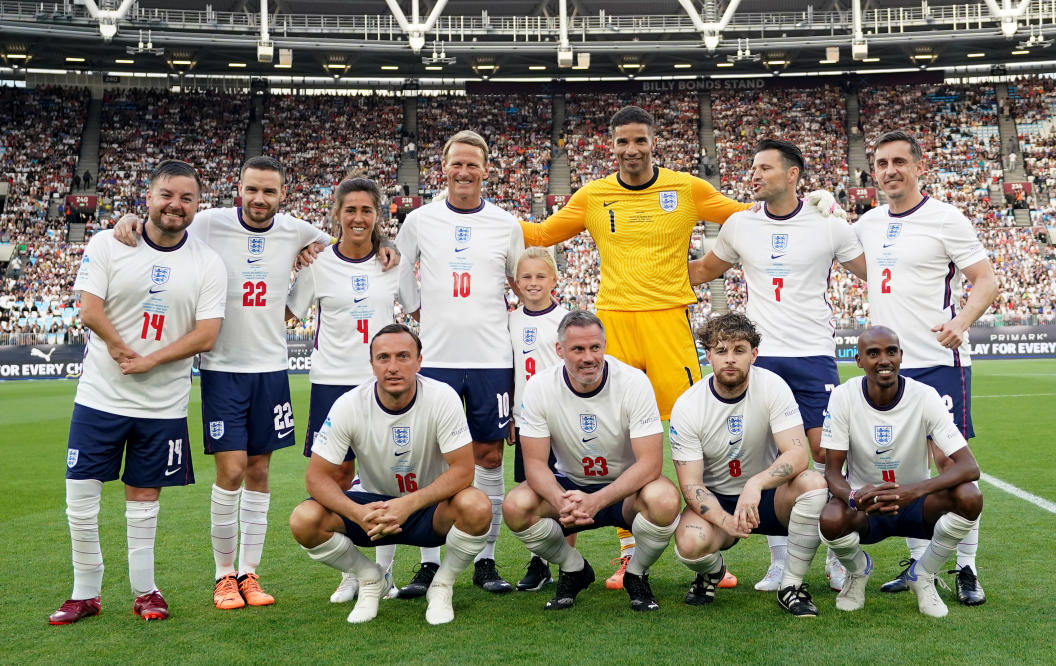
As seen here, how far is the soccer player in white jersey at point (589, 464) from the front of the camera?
4.66 meters

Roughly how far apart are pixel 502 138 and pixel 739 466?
35.3m

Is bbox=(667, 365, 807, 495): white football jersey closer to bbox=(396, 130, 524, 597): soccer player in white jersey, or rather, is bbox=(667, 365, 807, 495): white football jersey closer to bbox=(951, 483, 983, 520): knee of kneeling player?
bbox=(951, 483, 983, 520): knee of kneeling player

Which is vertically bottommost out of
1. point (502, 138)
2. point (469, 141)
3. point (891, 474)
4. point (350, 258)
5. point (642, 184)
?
point (891, 474)

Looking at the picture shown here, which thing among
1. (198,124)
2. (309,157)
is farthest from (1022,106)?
(198,124)

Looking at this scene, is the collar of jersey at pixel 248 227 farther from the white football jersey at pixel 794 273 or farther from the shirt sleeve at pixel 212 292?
the white football jersey at pixel 794 273

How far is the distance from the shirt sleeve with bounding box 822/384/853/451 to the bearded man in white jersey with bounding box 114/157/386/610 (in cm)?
309

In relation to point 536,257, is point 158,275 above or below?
below

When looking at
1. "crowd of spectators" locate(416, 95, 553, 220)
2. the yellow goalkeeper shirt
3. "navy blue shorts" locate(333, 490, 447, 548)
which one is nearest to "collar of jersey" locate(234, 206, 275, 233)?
"navy blue shorts" locate(333, 490, 447, 548)

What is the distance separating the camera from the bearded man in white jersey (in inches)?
201

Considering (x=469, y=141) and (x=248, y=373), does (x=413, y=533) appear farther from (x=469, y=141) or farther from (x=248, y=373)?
(x=469, y=141)

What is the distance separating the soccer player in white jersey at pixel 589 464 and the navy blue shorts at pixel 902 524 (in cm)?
103

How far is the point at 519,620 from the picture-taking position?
4570 millimetres

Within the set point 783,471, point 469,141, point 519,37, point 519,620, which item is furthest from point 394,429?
point 519,37

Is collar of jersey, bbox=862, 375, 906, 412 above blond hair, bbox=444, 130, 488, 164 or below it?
below
